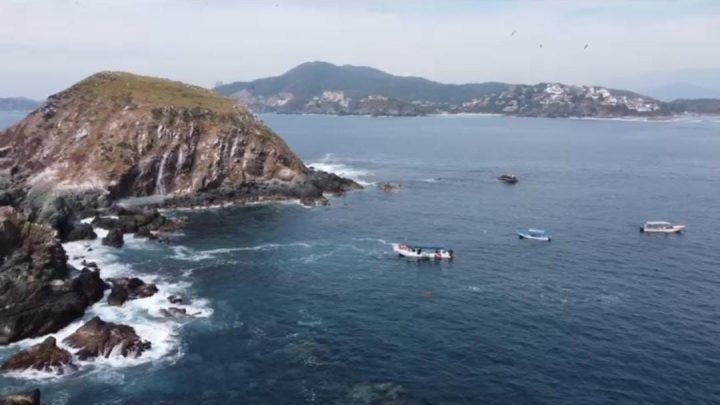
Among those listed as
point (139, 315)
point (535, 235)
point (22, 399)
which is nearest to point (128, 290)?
point (139, 315)

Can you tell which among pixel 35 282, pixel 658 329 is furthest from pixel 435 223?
pixel 35 282

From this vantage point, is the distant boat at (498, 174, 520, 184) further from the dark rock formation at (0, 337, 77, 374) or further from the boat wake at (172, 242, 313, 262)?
the dark rock formation at (0, 337, 77, 374)

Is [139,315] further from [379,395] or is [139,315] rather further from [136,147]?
[136,147]

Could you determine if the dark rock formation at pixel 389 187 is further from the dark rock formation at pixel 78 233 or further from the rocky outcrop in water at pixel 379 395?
the rocky outcrop in water at pixel 379 395

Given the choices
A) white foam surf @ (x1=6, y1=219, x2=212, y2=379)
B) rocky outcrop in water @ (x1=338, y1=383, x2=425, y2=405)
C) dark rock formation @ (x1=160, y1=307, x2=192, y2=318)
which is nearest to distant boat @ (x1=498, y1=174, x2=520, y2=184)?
white foam surf @ (x1=6, y1=219, x2=212, y2=379)

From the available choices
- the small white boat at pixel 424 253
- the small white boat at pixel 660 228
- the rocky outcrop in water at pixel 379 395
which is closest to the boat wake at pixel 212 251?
the small white boat at pixel 424 253
